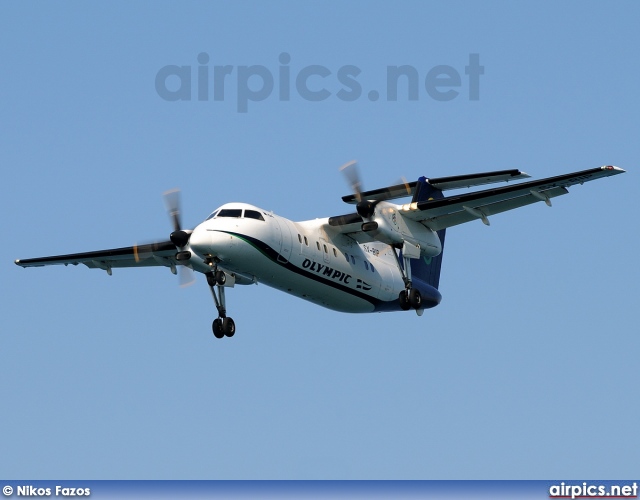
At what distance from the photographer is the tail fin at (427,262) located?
33125 mm

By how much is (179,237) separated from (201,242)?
2.23 metres

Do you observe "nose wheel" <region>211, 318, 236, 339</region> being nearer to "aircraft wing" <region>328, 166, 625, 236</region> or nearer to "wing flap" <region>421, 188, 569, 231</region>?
"aircraft wing" <region>328, 166, 625, 236</region>

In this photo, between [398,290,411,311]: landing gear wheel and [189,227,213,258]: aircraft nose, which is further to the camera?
[398,290,411,311]: landing gear wheel

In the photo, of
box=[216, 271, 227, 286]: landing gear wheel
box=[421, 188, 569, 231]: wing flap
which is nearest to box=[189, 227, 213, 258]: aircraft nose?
box=[216, 271, 227, 286]: landing gear wheel

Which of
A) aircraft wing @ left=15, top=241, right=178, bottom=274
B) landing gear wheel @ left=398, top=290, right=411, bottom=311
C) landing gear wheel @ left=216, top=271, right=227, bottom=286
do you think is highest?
aircraft wing @ left=15, top=241, right=178, bottom=274

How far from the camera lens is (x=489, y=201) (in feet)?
96.7

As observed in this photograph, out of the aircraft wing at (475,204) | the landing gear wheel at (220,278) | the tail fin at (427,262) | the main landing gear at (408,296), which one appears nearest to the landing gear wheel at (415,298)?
the main landing gear at (408,296)

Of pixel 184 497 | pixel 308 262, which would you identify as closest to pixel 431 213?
pixel 308 262

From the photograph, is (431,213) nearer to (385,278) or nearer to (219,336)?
(385,278)

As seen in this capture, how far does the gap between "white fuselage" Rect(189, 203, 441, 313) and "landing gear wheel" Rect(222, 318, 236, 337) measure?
4.21 feet

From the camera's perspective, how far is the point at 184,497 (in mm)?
29891

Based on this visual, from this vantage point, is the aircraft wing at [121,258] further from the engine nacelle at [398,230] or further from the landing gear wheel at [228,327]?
the engine nacelle at [398,230]

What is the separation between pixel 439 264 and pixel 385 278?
147 inches

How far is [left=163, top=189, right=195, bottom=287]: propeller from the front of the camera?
28.9 metres
